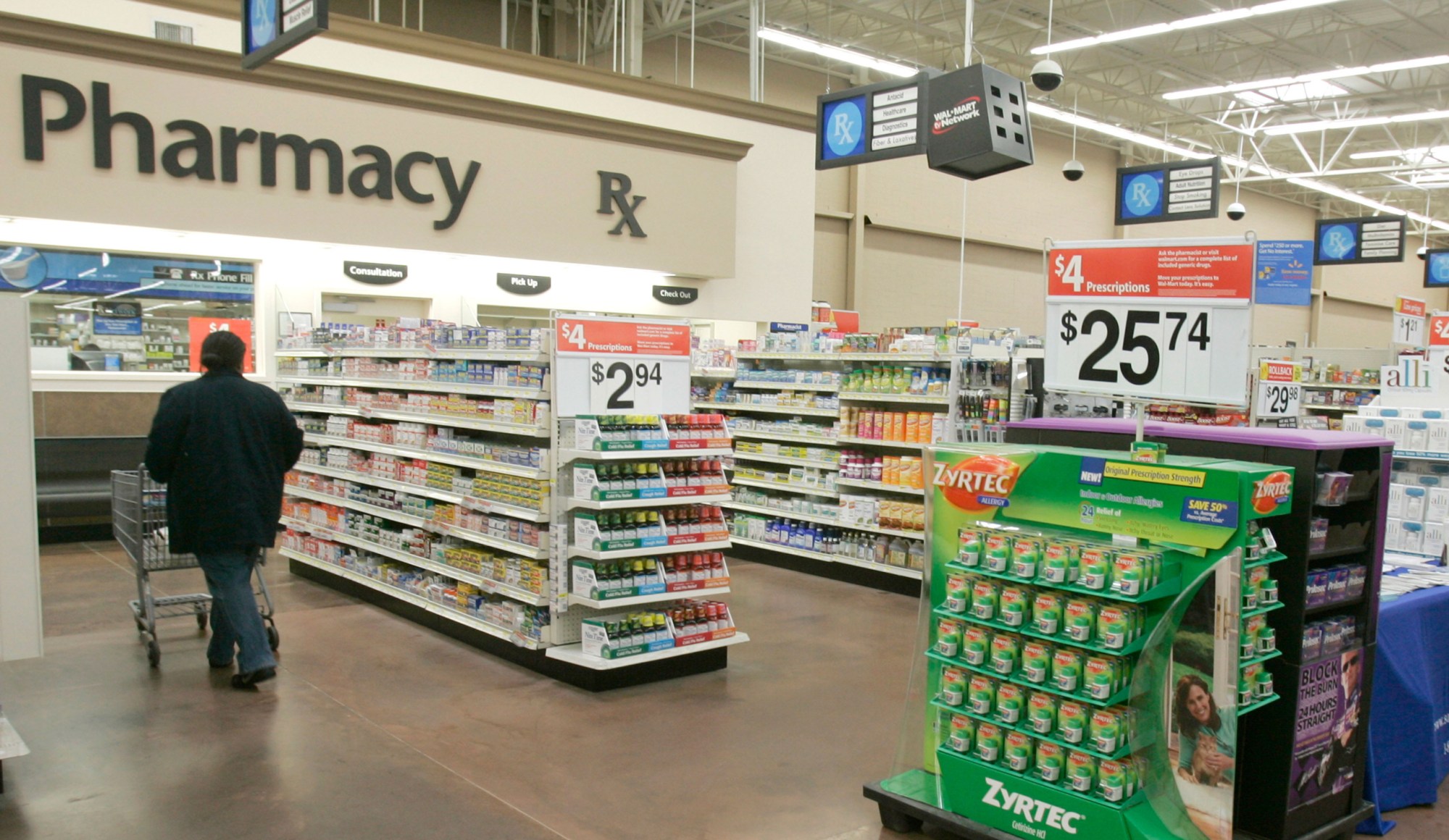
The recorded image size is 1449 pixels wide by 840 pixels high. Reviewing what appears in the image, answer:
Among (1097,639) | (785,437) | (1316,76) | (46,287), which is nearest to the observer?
(1097,639)

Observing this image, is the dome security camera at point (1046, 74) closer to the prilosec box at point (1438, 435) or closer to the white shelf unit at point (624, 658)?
the prilosec box at point (1438, 435)

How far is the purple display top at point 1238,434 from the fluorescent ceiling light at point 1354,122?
610 inches

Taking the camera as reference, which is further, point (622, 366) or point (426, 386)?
point (426, 386)

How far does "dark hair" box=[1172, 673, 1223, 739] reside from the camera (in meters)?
3.07

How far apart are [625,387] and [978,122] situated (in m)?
3.44

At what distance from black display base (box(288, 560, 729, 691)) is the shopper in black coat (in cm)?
127

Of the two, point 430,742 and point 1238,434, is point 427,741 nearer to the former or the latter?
point 430,742

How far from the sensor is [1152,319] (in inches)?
137

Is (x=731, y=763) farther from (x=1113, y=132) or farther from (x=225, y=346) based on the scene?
(x=1113, y=132)

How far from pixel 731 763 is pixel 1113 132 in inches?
643

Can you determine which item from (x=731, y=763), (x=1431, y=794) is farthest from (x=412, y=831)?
(x=1431, y=794)

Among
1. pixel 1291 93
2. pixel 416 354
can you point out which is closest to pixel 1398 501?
pixel 416 354

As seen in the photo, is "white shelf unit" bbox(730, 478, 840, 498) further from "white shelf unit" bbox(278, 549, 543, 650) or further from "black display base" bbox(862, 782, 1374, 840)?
"black display base" bbox(862, 782, 1374, 840)

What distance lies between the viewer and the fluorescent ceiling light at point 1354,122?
1600cm
